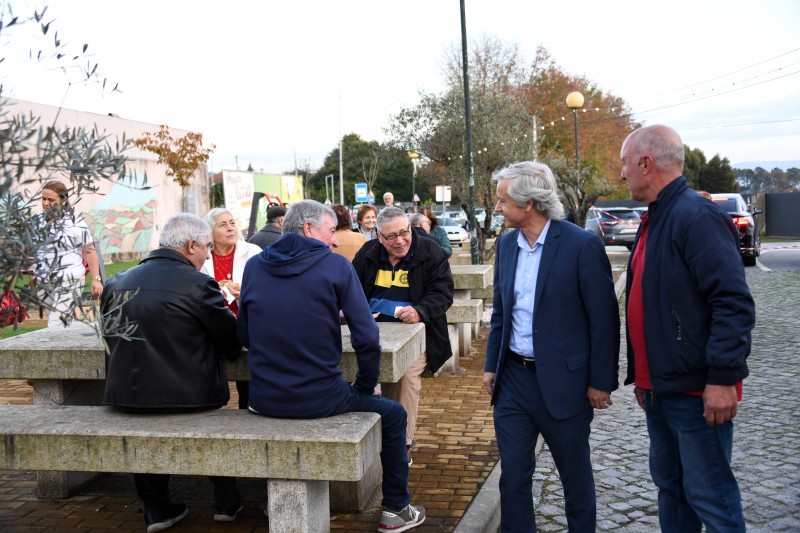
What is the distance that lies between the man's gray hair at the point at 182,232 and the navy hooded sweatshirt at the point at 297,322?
1.36ft

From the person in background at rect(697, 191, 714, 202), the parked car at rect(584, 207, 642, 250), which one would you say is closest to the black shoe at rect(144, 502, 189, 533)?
the person in background at rect(697, 191, 714, 202)

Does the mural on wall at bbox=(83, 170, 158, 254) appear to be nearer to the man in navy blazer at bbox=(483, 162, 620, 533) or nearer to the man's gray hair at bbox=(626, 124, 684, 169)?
the man in navy blazer at bbox=(483, 162, 620, 533)

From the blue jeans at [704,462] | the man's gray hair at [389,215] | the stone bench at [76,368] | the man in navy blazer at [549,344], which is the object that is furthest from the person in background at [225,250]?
the blue jeans at [704,462]

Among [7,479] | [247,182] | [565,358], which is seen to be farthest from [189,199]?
[565,358]

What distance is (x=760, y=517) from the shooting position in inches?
181

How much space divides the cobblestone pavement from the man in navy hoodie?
155 cm

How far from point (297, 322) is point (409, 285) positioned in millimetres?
2020

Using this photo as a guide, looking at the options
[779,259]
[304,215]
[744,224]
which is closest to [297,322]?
[304,215]

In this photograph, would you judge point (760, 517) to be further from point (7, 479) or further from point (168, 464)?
point (7, 479)

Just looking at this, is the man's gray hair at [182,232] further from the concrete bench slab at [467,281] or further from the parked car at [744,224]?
the parked car at [744,224]

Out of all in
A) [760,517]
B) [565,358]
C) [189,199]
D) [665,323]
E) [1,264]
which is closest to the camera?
[1,264]

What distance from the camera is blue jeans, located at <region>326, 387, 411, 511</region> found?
454 cm

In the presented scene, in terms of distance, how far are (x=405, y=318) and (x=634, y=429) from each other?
230 centimetres

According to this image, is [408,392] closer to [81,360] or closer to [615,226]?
[81,360]
